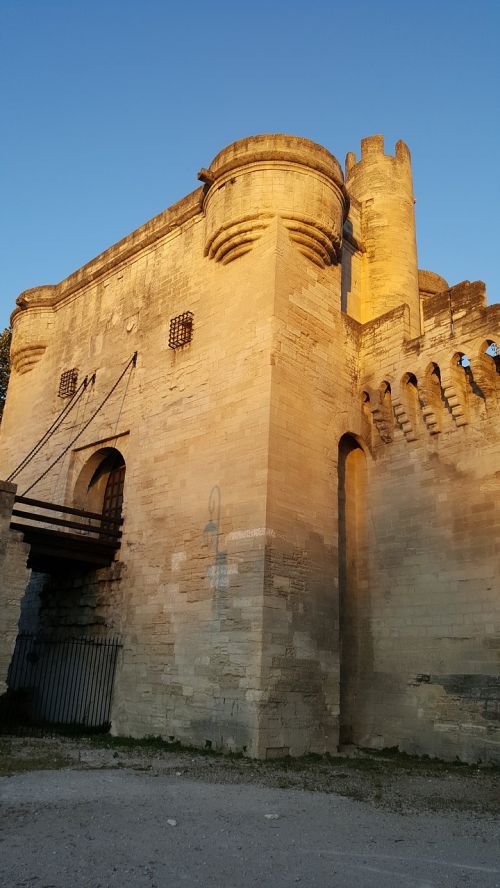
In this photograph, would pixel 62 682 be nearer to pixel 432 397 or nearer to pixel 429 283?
pixel 432 397

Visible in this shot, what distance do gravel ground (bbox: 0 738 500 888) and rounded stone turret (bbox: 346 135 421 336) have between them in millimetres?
8290

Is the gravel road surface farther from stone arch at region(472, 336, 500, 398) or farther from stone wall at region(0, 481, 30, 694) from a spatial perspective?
stone arch at region(472, 336, 500, 398)

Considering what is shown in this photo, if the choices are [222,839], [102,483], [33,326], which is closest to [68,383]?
[102,483]

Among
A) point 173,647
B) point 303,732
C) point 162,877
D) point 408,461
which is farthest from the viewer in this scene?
point 408,461

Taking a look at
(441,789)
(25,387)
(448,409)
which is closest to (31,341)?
(25,387)

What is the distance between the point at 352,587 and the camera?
10680 millimetres

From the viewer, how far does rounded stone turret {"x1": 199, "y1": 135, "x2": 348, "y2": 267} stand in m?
11.0

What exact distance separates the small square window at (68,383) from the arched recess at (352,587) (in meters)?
6.42

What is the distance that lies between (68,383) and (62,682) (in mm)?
6312

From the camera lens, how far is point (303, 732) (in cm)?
862

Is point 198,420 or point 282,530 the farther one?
point 198,420

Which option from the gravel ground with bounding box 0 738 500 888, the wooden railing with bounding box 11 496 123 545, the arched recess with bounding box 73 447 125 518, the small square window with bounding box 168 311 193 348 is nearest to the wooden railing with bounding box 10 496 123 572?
the wooden railing with bounding box 11 496 123 545

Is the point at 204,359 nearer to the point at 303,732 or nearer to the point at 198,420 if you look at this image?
the point at 198,420

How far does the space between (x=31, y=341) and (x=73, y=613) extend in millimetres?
7454
